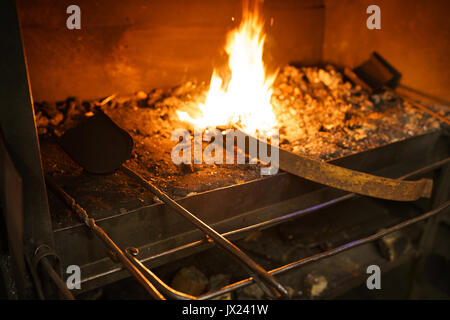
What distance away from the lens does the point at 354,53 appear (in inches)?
178

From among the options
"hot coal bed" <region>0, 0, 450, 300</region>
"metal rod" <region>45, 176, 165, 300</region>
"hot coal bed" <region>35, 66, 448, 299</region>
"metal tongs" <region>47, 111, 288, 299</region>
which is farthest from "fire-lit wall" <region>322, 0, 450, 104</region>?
"metal rod" <region>45, 176, 165, 300</region>

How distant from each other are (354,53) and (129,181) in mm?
3509

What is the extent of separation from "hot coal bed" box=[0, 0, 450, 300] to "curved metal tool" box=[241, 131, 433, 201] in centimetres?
9

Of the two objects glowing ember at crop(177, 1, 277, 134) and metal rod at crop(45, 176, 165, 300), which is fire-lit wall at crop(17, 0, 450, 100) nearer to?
glowing ember at crop(177, 1, 277, 134)

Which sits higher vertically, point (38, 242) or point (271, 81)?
point (271, 81)

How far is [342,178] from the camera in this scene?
2402 mm

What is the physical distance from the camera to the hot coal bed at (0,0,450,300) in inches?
77.7

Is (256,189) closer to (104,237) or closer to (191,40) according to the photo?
(104,237)

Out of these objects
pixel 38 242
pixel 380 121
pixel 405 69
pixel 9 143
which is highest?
pixel 405 69

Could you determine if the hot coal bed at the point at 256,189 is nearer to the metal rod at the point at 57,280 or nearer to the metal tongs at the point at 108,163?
the metal tongs at the point at 108,163

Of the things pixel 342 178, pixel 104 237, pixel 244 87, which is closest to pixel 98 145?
pixel 104 237

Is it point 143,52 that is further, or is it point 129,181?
point 143,52
